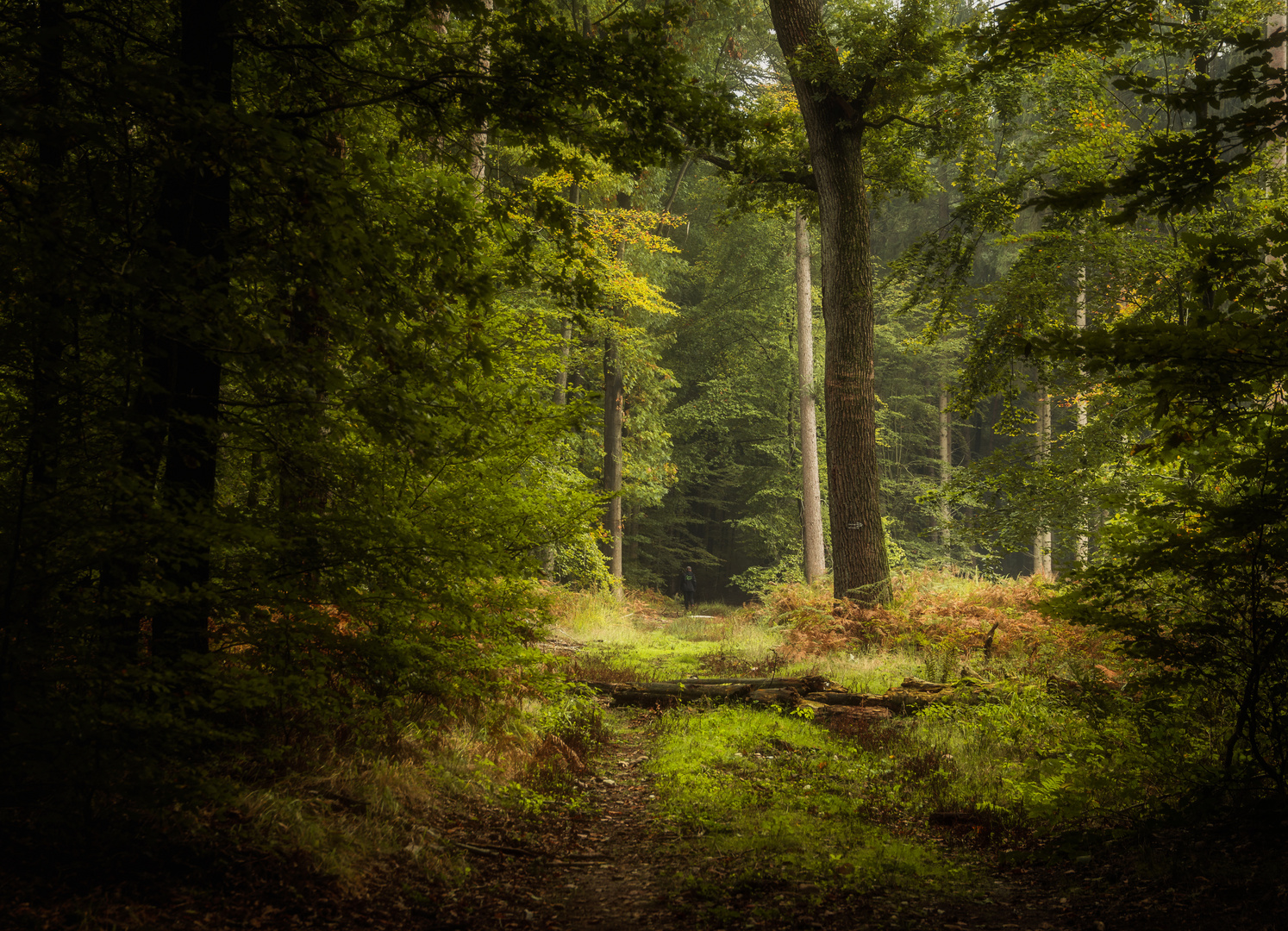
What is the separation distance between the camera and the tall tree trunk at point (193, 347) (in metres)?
3.46

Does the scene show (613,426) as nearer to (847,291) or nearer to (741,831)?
(847,291)

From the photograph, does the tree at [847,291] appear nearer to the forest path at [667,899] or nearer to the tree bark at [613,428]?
the forest path at [667,899]

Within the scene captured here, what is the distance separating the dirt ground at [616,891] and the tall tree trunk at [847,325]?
727 cm

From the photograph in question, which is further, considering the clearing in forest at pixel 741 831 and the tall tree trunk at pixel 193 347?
the clearing in forest at pixel 741 831

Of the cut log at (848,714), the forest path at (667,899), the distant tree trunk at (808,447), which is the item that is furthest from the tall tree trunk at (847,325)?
the distant tree trunk at (808,447)

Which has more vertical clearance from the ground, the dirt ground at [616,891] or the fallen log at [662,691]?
the dirt ground at [616,891]

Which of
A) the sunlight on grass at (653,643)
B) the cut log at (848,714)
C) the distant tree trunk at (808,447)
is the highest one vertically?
the distant tree trunk at (808,447)

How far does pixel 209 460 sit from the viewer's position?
4254mm

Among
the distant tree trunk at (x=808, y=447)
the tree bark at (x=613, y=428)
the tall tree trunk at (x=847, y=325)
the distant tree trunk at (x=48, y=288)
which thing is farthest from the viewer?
the tree bark at (x=613, y=428)

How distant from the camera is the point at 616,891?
473cm

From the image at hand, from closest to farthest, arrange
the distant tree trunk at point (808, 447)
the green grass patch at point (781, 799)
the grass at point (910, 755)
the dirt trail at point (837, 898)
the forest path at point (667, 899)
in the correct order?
the dirt trail at point (837, 898) → the forest path at point (667, 899) → the green grass patch at point (781, 799) → the grass at point (910, 755) → the distant tree trunk at point (808, 447)

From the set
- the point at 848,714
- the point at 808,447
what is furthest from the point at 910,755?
the point at 808,447

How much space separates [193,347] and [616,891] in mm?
3975

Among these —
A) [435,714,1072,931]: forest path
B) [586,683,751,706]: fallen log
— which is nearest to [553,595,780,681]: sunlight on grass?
[586,683,751,706]: fallen log
